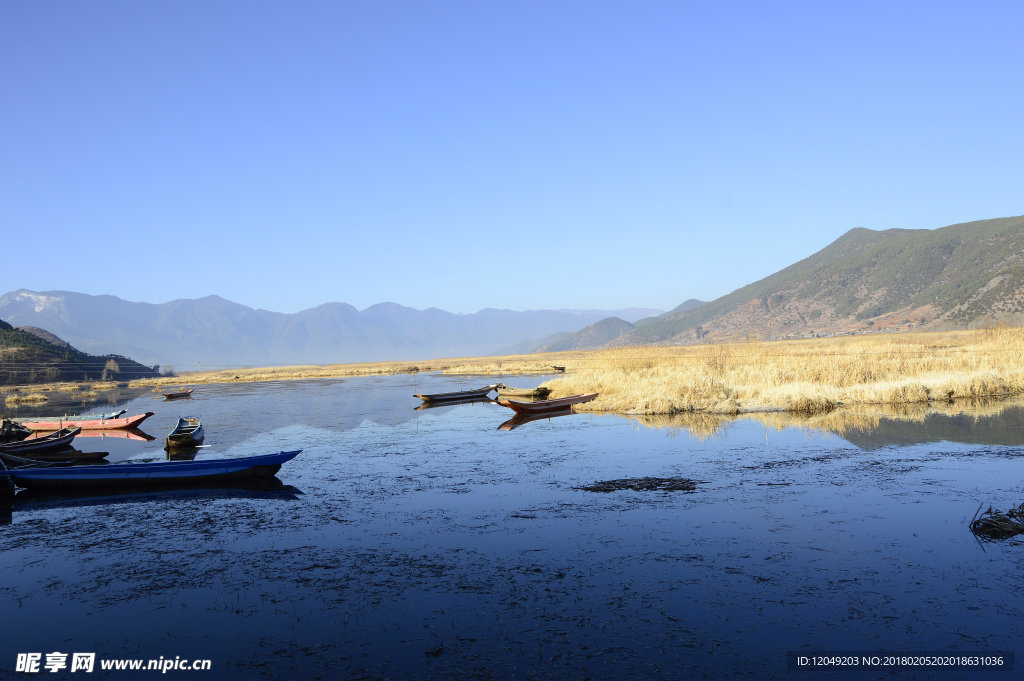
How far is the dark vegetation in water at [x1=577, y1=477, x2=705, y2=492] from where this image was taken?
708 inches

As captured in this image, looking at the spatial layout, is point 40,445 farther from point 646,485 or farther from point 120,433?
point 646,485

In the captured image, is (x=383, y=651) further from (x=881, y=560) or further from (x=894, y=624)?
(x=881, y=560)

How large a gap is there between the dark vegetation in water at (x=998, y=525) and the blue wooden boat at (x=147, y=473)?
17.4 metres

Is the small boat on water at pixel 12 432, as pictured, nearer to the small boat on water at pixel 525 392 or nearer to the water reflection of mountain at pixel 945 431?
the small boat on water at pixel 525 392

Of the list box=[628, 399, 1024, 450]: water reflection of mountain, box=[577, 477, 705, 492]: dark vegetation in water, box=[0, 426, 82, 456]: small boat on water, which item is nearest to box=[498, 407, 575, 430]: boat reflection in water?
box=[628, 399, 1024, 450]: water reflection of mountain

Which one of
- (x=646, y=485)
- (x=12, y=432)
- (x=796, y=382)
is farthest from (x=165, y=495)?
(x=796, y=382)

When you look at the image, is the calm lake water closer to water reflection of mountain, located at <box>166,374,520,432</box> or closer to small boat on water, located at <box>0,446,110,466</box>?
small boat on water, located at <box>0,446,110,466</box>

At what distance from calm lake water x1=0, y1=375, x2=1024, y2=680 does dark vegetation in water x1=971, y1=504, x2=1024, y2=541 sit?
1.12 ft

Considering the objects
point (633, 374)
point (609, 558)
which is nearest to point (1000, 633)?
point (609, 558)

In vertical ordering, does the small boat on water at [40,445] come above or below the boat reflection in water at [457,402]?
above

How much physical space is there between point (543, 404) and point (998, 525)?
1072 inches

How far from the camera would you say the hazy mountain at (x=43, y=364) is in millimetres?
90750

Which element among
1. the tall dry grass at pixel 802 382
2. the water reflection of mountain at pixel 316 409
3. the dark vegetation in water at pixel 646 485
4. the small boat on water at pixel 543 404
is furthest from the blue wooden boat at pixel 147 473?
the tall dry grass at pixel 802 382

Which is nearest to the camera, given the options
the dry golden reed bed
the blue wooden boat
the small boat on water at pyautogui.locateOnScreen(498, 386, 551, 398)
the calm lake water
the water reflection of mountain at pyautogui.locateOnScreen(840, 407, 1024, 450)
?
the calm lake water
